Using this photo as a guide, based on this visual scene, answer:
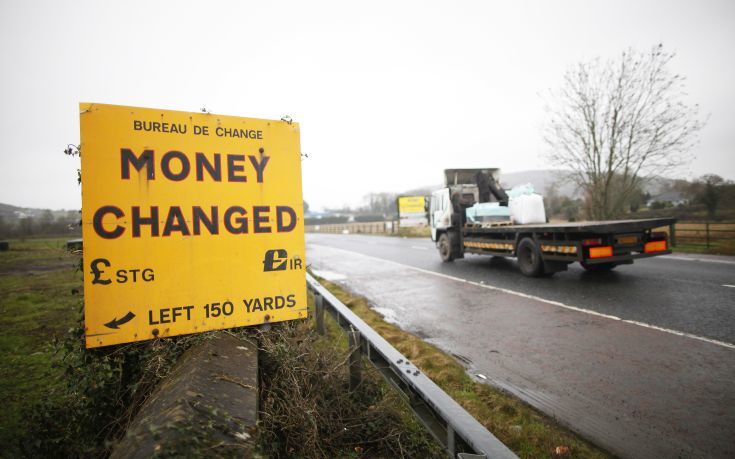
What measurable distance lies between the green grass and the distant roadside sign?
30.6 m

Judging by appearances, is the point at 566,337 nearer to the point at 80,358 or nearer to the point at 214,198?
the point at 214,198

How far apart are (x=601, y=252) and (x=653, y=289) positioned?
3.56ft

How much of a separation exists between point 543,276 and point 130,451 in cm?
874

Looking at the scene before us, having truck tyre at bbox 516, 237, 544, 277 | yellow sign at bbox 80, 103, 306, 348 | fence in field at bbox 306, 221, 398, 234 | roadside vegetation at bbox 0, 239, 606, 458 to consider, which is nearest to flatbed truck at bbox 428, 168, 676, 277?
truck tyre at bbox 516, 237, 544, 277

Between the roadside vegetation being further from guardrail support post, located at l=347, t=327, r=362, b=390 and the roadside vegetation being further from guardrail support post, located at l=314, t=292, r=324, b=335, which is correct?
guardrail support post, located at l=314, t=292, r=324, b=335

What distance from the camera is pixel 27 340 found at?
4535 millimetres

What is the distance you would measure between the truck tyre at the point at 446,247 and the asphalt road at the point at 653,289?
112cm

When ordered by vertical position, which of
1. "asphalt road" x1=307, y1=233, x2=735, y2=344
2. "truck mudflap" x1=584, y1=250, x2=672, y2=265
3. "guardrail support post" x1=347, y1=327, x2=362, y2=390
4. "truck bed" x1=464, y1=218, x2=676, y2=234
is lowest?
"asphalt road" x1=307, y1=233, x2=735, y2=344

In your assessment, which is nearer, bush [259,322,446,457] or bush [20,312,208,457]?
bush [259,322,446,457]

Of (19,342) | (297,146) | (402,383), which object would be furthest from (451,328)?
(19,342)

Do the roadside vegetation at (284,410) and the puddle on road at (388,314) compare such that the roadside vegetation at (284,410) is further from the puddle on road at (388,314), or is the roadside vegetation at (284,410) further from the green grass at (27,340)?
the puddle on road at (388,314)

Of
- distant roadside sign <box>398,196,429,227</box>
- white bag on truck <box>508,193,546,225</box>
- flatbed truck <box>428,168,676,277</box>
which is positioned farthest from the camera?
distant roadside sign <box>398,196,429,227</box>

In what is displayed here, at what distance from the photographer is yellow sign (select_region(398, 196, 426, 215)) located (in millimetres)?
37812

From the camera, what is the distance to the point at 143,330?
2.02 metres
